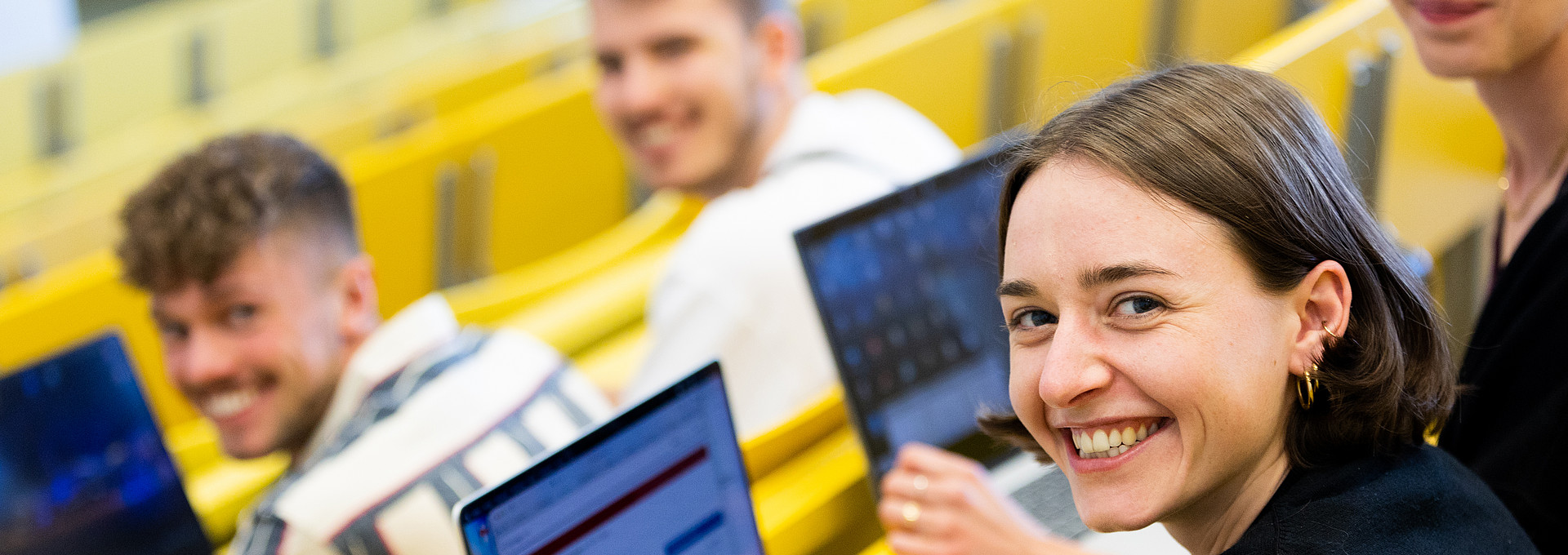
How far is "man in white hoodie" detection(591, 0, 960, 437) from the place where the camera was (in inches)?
81.4

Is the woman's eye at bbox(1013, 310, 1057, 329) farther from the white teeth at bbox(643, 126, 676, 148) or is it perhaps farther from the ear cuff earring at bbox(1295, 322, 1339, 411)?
the white teeth at bbox(643, 126, 676, 148)

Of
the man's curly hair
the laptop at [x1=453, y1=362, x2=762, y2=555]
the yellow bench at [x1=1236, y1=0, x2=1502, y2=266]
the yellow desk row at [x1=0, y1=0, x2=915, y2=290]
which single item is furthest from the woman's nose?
the yellow desk row at [x1=0, y1=0, x2=915, y2=290]

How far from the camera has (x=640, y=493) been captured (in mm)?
1132

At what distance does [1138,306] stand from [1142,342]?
0.03 m

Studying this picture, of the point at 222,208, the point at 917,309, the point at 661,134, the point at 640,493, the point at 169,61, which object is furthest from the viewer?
the point at 169,61

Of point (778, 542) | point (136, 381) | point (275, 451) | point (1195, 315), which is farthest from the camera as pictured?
point (275, 451)

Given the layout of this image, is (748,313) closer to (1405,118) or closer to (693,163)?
(693,163)

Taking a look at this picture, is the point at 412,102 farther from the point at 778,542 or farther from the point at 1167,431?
the point at 1167,431

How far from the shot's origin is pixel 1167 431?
3.40 feet

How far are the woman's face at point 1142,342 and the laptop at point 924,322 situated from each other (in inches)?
16.9

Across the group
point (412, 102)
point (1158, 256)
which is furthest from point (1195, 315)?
point (412, 102)

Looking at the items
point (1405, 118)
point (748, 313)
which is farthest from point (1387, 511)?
point (1405, 118)

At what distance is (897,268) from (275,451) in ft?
3.39

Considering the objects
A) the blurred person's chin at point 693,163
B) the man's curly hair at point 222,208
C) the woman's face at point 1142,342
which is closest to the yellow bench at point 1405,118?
the woman's face at point 1142,342
